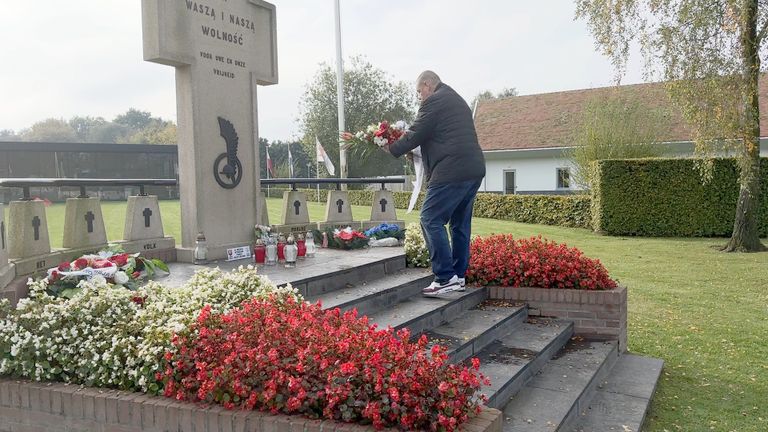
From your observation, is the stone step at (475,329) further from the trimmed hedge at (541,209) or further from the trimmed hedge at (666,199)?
the trimmed hedge at (541,209)

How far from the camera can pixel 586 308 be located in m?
5.81

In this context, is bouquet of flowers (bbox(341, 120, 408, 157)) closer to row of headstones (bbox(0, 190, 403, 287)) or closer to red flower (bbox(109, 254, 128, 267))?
row of headstones (bbox(0, 190, 403, 287))

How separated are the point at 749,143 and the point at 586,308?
9.71 m

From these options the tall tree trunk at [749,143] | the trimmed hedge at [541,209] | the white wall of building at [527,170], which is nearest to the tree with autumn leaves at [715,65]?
the tall tree trunk at [749,143]

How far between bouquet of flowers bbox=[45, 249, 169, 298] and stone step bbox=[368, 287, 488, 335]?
1998mm

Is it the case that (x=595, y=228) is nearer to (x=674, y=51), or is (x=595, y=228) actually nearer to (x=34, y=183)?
(x=674, y=51)

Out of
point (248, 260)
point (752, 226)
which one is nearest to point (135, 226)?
point (248, 260)

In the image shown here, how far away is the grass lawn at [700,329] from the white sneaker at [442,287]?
196 cm

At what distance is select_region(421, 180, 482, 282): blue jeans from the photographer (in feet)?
18.1

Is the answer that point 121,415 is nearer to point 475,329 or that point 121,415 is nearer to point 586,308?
point 475,329

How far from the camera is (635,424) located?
163 inches

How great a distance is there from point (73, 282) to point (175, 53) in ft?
9.23

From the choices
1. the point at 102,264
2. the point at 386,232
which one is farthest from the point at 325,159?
the point at 102,264

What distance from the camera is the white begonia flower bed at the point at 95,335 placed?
3.28m
